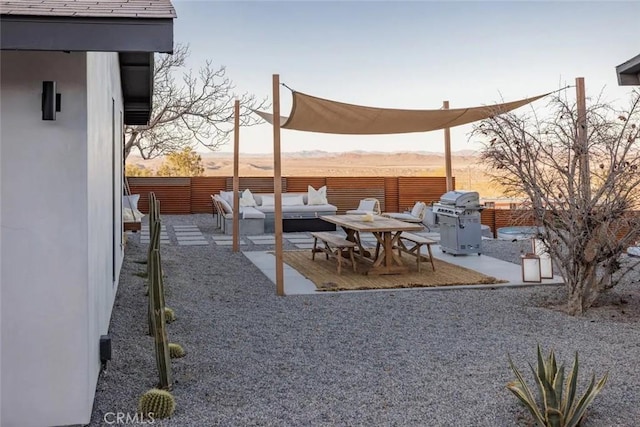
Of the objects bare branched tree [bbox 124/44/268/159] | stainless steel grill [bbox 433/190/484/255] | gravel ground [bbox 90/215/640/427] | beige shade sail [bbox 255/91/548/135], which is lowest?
gravel ground [bbox 90/215/640/427]

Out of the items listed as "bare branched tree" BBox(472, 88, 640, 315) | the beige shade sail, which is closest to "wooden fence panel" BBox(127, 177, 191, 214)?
the beige shade sail

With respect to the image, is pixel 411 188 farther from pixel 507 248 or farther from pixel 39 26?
pixel 39 26

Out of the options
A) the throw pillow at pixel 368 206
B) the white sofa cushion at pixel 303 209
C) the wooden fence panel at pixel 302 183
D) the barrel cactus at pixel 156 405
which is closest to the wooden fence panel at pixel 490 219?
the throw pillow at pixel 368 206

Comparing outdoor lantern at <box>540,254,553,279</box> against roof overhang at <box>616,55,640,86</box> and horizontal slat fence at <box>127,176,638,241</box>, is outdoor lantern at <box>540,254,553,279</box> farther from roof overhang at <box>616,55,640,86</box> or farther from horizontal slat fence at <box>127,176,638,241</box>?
horizontal slat fence at <box>127,176,638,241</box>

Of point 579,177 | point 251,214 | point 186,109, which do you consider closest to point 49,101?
point 579,177

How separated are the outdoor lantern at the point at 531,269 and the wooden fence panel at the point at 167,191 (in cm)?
1476

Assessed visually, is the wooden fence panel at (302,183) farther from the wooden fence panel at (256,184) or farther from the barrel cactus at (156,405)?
the barrel cactus at (156,405)

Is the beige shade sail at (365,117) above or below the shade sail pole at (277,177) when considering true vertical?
above

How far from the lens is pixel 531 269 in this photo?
6625mm

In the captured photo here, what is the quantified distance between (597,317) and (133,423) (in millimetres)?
4282

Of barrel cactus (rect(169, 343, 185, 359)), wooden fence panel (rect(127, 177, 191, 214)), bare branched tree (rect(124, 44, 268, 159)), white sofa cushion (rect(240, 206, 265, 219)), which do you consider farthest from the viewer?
wooden fence panel (rect(127, 177, 191, 214))

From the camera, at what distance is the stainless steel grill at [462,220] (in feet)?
28.4

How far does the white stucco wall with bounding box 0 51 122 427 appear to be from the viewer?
101 inches

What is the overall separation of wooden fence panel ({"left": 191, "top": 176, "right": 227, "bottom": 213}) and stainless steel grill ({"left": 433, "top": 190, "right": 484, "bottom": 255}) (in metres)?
12.0
